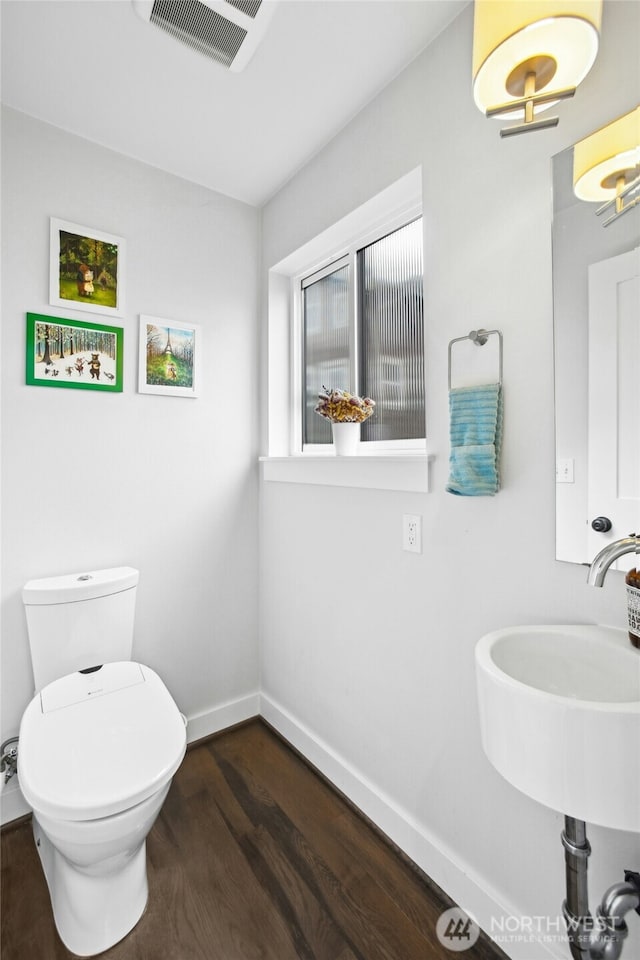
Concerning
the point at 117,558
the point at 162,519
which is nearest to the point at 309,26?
the point at 162,519

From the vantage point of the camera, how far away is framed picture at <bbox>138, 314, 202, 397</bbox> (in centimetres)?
182

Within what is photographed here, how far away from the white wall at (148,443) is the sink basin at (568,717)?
1389 millimetres

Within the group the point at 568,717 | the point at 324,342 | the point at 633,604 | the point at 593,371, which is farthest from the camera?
the point at 324,342

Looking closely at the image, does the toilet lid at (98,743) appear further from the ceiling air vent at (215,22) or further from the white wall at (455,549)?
the ceiling air vent at (215,22)

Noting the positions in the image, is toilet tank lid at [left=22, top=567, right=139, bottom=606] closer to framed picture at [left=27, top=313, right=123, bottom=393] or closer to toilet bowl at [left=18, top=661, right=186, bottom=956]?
toilet bowl at [left=18, top=661, right=186, bottom=956]

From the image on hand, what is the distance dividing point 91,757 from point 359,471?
1119mm

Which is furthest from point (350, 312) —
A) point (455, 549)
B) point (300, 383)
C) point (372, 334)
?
point (455, 549)

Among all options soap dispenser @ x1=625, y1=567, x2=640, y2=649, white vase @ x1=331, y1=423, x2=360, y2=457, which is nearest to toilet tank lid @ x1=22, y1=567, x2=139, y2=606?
white vase @ x1=331, y1=423, x2=360, y2=457

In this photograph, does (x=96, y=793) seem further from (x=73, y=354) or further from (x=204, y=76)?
(x=204, y=76)

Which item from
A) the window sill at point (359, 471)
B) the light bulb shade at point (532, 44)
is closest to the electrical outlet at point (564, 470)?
the window sill at point (359, 471)

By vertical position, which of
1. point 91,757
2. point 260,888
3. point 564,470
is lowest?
point 260,888

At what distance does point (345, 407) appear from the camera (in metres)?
1.66

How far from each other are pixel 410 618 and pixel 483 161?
130 cm

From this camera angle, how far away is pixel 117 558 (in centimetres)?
177
